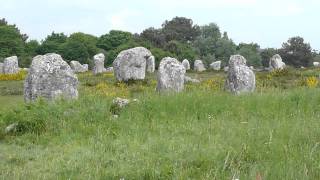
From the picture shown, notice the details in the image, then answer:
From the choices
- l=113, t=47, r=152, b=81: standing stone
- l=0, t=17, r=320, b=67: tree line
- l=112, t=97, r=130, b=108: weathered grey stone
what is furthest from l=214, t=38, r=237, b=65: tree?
l=112, t=97, r=130, b=108: weathered grey stone

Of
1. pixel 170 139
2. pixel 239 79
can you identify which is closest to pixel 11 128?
pixel 170 139

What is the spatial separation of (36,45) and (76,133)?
64328 mm

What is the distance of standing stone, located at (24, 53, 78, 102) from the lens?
1709 centimetres

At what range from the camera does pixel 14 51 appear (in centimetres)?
6612

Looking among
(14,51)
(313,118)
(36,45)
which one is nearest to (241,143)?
(313,118)

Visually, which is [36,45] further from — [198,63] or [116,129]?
[116,129]

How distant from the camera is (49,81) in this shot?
56.5 feet

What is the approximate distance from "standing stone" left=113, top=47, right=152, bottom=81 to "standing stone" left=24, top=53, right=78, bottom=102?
10613 millimetres

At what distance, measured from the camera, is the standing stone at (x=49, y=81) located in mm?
17094

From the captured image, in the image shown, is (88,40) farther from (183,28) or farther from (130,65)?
(130,65)

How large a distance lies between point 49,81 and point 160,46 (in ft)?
169

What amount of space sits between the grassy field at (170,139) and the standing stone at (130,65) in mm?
16226

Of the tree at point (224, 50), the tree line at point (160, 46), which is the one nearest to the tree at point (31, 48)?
the tree line at point (160, 46)

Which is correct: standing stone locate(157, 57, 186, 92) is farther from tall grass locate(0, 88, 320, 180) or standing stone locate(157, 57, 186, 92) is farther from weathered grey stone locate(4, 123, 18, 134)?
weathered grey stone locate(4, 123, 18, 134)
